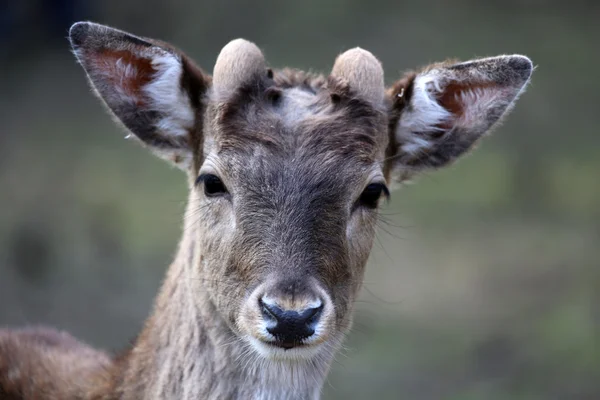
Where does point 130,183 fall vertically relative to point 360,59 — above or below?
below

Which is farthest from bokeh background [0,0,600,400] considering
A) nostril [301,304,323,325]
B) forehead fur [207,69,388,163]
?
nostril [301,304,323,325]

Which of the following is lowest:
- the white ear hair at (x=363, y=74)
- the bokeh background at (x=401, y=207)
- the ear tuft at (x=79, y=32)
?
the bokeh background at (x=401, y=207)

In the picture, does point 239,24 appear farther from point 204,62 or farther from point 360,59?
point 360,59

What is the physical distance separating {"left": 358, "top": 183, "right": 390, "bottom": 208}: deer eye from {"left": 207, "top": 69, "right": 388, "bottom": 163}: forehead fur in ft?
0.53

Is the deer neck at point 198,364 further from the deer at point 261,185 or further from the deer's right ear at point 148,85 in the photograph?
the deer's right ear at point 148,85

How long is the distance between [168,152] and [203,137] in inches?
12.3

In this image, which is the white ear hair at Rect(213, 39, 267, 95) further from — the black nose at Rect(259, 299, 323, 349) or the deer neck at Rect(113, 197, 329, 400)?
the black nose at Rect(259, 299, 323, 349)

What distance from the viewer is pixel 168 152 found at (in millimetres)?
6086

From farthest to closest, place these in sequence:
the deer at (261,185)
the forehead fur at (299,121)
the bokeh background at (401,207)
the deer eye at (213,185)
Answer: the bokeh background at (401,207)
the deer eye at (213,185)
the forehead fur at (299,121)
the deer at (261,185)

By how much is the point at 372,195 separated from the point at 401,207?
832 cm

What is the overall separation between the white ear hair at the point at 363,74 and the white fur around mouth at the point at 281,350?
1.48m

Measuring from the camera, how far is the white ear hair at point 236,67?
5.72 metres

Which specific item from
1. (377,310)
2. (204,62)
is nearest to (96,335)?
(377,310)

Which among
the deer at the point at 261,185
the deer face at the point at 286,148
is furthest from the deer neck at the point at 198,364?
the deer face at the point at 286,148
